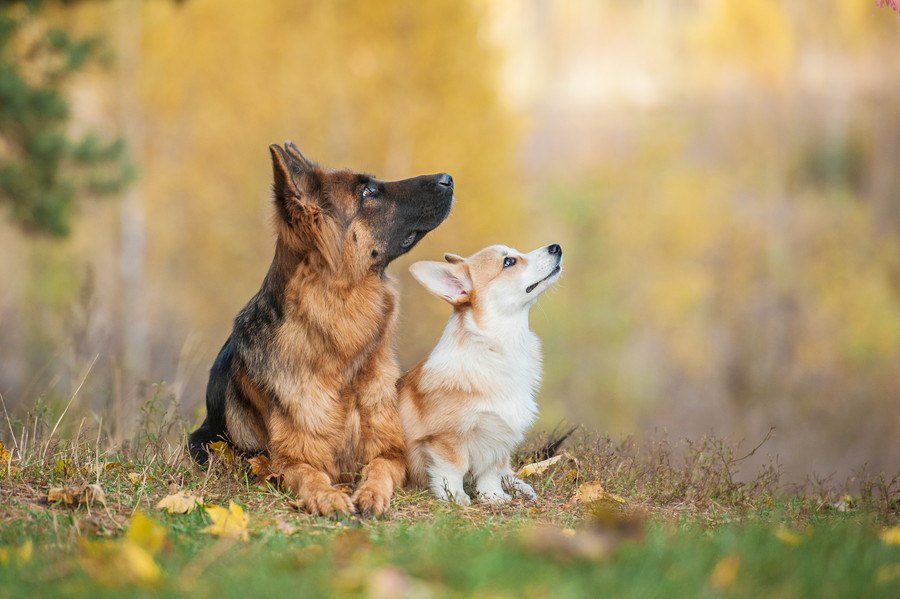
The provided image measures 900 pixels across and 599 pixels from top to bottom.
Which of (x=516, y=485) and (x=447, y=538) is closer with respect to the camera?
(x=447, y=538)

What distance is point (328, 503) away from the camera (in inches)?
160

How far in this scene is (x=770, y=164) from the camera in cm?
2441

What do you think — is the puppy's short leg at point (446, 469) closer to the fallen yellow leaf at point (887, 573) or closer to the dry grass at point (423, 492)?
the dry grass at point (423, 492)

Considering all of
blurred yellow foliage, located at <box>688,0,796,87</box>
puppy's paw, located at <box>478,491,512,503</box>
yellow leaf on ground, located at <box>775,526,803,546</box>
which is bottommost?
→ puppy's paw, located at <box>478,491,512,503</box>

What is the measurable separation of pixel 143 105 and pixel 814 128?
714 inches

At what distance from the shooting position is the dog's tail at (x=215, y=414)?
197 inches

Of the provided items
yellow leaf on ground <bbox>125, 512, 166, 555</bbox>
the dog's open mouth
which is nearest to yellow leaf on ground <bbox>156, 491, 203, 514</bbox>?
yellow leaf on ground <bbox>125, 512, 166, 555</bbox>

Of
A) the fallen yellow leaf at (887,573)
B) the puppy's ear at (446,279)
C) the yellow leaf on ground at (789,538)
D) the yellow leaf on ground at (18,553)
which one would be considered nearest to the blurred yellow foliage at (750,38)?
the puppy's ear at (446,279)

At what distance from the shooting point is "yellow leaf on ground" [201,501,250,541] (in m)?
3.43

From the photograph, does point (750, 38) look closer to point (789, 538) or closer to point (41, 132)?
point (41, 132)

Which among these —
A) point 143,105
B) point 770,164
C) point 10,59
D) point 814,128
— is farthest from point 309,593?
point 814,128

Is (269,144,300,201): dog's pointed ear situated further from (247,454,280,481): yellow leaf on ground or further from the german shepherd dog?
(247,454,280,481): yellow leaf on ground

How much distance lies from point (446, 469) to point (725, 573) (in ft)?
7.50

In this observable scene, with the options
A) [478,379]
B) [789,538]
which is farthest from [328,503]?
[789,538]
